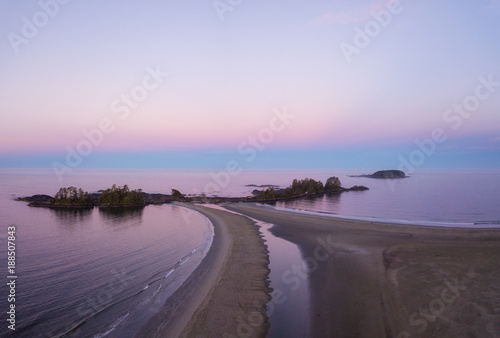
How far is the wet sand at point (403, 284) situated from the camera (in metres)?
8.37

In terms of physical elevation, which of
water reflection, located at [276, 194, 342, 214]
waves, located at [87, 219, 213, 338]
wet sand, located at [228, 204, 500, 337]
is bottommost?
waves, located at [87, 219, 213, 338]

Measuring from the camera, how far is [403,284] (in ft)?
38.0

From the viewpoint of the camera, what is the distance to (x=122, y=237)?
23578mm

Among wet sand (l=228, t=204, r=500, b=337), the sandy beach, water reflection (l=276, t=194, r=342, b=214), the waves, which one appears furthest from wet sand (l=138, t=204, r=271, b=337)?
water reflection (l=276, t=194, r=342, b=214)

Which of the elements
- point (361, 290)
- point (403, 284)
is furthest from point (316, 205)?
point (361, 290)

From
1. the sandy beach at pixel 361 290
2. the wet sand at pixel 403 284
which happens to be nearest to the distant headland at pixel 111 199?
the sandy beach at pixel 361 290

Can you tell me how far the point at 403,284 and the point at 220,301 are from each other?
782 centimetres

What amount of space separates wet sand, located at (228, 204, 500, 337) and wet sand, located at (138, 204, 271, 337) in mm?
1919

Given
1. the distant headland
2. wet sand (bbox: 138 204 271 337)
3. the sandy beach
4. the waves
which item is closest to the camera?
the sandy beach

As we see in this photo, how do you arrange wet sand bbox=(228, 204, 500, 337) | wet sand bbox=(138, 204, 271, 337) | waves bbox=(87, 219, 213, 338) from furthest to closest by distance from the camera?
1. waves bbox=(87, 219, 213, 338)
2. wet sand bbox=(138, 204, 271, 337)
3. wet sand bbox=(228, 204, 500, 337)

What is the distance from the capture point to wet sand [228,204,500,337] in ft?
27.5

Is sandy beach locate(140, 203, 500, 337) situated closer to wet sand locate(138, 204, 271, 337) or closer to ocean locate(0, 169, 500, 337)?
wet sand locate(138, 204, 271, 337)

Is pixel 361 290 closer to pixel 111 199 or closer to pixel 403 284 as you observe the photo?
pixel 403 284

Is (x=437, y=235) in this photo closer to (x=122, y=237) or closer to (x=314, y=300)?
(x=314, y=300)
